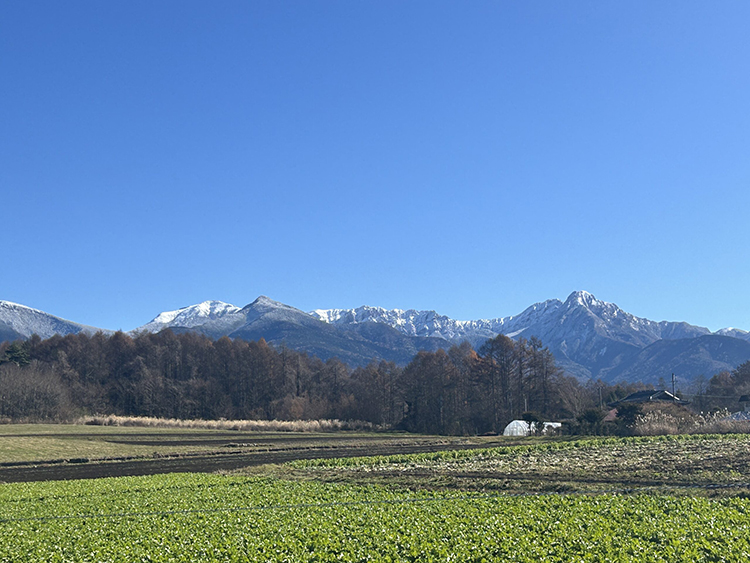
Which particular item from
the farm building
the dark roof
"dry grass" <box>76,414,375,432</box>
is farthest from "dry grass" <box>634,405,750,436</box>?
"dry grass" <box>76,414,375,432</box>

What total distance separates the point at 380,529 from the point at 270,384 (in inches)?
4677

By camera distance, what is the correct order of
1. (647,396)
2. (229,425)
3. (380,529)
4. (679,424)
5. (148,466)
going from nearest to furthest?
(380,529)
(148,466)
(679,424)
(229,425)
(647,396)

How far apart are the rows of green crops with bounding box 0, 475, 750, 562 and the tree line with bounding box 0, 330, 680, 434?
74.7m

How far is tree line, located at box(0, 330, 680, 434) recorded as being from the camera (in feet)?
339

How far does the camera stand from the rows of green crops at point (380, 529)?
1365cm

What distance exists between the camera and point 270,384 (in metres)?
131

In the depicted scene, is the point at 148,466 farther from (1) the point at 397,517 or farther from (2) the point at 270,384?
(2) the point at 270,384

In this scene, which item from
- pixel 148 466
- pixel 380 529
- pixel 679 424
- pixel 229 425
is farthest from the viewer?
pixel 229 425

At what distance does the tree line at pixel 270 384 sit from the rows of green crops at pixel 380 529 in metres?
74.7

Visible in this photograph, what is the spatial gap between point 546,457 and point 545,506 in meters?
22.3

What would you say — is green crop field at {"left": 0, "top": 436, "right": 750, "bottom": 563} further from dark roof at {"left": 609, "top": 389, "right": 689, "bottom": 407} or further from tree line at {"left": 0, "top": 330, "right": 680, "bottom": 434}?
dark roof at {"left": 609, "top": 389, "right": 689, "bottom": 407}

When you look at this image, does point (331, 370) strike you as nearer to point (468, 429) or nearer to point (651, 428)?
point (468, 429)

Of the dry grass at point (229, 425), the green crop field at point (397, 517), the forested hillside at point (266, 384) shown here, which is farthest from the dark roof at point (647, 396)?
the green crop field at point (397, 517)

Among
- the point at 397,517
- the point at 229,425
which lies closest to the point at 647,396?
the point at 229,425
